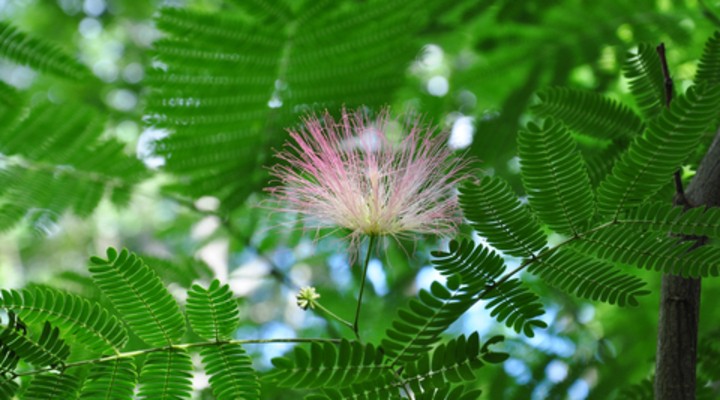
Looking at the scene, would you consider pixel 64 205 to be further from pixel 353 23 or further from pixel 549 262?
pixel 549 262

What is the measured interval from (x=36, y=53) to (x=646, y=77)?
1670mm

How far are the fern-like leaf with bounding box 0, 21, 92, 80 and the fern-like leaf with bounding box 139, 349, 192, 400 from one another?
1292 mm

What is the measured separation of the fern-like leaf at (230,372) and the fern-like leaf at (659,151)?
1.96 feet

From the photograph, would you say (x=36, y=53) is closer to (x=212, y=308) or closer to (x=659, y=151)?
(x=212, y=308)

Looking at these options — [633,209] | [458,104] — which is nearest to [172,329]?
[633,209]

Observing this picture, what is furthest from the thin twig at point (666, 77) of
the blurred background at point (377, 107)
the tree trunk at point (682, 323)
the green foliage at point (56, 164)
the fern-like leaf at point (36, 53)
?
the green foliage at point (56, 164)

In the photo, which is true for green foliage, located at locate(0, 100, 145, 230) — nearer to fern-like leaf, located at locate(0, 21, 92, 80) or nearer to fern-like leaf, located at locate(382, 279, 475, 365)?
fern-like leaf, located at locate(0, 21, 92, 80)

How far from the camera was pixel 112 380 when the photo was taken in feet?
3.67

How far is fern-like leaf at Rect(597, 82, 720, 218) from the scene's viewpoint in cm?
105

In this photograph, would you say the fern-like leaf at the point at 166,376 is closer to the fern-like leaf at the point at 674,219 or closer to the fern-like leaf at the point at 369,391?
the fern-like leaf at the point at 369,391

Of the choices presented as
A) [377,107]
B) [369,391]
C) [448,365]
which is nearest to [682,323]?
[448,365]

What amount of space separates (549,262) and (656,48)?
47 centimetres

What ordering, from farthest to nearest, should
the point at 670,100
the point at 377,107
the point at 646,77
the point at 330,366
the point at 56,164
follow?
the point at 56,164, the point at 377,107, the point at 646,77, the point at 670,100, the point at 330,366

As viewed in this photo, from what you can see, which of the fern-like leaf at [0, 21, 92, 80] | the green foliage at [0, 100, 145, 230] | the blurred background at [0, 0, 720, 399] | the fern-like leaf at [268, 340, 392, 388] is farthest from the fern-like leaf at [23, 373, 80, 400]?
the green foliage at [0, 100, 145, 230]
